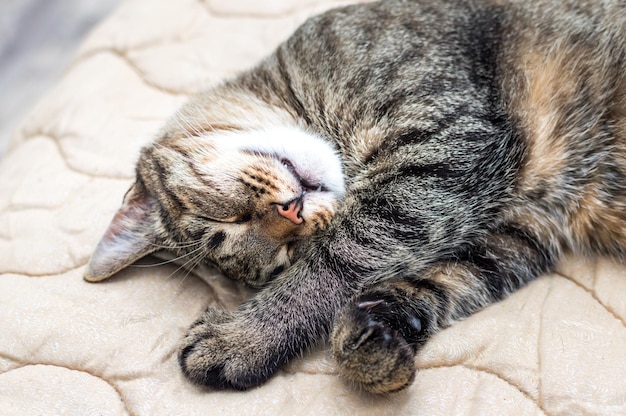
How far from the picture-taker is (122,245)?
2.24m

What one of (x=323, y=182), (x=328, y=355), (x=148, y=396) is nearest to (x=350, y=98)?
(x=323, y=182)

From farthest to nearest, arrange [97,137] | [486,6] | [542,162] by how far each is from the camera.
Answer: [97,137] < [486,6] < [542,162]

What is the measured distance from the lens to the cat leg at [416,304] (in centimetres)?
175

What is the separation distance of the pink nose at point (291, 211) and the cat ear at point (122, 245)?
1.79 ft

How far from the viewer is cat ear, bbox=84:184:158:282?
222 cm

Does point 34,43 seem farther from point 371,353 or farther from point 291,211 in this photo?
point 371,353

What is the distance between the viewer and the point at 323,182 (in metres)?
2.09

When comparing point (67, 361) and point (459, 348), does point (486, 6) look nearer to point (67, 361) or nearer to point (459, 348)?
point (459, 348)

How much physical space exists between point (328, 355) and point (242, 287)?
453 mm

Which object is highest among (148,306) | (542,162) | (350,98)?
(350,98)

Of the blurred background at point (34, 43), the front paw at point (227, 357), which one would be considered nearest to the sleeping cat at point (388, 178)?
the front paw at point (227, 357)

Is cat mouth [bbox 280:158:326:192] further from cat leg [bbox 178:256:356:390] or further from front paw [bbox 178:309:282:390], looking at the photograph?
front paw [bbox 178:309:282:390]

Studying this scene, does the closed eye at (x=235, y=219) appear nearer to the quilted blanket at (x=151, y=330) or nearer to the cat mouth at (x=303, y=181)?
the cat mouth at (x=303, y=181)

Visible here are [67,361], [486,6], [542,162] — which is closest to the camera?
[67,361]
